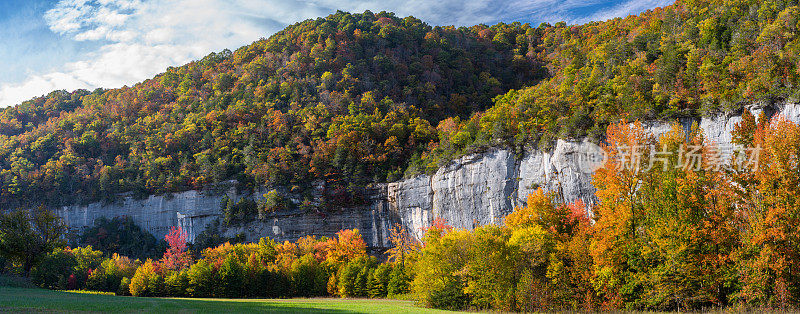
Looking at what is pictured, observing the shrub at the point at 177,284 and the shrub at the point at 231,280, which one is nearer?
the shrub at the point at 231,280

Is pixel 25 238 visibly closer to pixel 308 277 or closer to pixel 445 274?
pixel 308 277

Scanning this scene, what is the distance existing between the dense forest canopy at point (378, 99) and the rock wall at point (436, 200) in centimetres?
161

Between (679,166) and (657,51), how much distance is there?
28.6 metres

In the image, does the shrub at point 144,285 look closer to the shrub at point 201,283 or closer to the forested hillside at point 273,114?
the shrub at point 201,283

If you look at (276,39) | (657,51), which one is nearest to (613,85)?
(657,51)

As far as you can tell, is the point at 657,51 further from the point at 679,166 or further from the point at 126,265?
the point at 126,265

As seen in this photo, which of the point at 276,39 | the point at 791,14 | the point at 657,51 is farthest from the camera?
the point at 276,39

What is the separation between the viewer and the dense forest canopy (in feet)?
151

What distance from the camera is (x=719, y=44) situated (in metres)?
47.6

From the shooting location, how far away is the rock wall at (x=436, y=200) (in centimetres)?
4716

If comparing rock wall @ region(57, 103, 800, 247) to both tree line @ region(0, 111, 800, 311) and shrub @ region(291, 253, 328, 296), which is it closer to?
tree line @ region(0, 111, 800, 311)

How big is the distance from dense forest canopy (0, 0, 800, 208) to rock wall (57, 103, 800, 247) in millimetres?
1605

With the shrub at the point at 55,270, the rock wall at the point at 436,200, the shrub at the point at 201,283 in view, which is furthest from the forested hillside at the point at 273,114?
the shrub at the point at 201,283

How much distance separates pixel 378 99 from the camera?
272 feet
